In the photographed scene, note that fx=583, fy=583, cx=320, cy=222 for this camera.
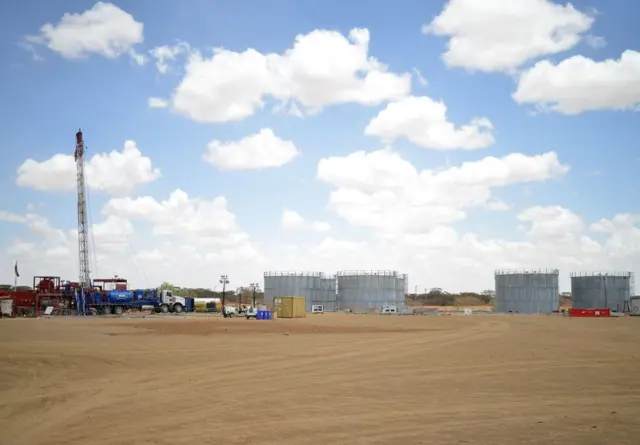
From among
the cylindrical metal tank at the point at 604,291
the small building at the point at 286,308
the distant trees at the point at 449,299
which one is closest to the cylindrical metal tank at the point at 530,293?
the cylindrical metal tank at the point at 604,291

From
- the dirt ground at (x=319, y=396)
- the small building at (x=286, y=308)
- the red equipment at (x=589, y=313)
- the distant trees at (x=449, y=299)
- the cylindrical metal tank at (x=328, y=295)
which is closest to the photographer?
the dirt ground at (x=319, y=396)

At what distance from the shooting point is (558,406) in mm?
13195

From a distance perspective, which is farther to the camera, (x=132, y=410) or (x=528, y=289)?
(x=528, y=289)

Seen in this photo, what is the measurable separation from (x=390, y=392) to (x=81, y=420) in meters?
7.39

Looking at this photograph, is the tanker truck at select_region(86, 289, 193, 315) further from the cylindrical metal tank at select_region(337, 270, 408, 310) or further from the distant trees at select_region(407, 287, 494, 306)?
the distant trees at select_region(407, 287, 494, 306)

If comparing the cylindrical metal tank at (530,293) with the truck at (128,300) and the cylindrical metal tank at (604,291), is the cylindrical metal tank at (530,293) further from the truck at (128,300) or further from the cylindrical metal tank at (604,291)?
the truck at (128,300)

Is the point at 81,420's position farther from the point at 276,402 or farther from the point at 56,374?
the point at 56,374

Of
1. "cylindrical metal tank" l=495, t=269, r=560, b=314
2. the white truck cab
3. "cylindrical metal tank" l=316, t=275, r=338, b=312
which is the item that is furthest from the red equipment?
the white truck cab

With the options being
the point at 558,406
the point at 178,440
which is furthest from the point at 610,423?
the point at 178,440

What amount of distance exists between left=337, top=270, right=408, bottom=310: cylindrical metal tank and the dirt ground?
77.4 meters

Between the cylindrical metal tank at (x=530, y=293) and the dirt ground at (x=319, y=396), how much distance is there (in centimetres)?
7472

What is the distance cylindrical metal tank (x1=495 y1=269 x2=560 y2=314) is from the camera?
97.0 meters

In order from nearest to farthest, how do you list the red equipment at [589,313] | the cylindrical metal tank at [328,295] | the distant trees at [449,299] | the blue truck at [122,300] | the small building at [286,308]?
the small building at [286,308] < the red equipment at [589,313] < the blue truck at [122,300] < the cylindrical metal tank at [328,295] < the distant trees at [449,299]

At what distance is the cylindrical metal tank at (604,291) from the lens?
321 ft
